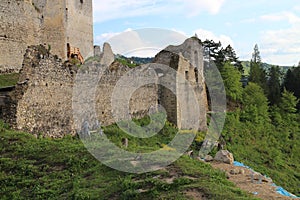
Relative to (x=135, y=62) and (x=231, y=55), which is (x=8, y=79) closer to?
(x=135, y=62)

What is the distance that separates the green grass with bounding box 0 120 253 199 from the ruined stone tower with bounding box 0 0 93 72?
10276 mm

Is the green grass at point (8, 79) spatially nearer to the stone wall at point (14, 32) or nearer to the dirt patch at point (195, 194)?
the stone wall at point (14, 32)

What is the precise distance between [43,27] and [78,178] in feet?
59.7

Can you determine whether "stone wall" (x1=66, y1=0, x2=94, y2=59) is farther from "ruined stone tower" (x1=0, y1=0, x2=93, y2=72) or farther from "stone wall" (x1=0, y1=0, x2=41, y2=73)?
"stone wall" (x1=0, y1=0, x2=41, y2=73)

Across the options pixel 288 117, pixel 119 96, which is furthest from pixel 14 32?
Result: pixel 288 117

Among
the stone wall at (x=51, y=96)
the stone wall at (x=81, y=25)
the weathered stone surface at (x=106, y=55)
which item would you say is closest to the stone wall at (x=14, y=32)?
the stone wall at (x=51, y=96)

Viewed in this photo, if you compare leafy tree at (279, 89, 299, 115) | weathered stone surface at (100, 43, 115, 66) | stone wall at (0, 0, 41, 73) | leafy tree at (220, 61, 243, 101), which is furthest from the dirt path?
leafy tree at (279, 89, 299, 115)

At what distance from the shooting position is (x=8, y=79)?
16.8 m

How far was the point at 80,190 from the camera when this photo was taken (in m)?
7.15

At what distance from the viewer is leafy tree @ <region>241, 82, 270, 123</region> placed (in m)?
35.7

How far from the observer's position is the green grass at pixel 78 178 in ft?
22.7

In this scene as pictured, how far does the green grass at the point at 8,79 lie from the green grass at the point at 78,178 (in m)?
6.14

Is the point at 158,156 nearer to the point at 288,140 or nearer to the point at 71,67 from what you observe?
the point at 71,67

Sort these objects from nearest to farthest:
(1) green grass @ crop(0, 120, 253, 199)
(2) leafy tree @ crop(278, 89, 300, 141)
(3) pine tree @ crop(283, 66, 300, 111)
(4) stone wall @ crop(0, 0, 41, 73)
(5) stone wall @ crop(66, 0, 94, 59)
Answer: (1) green grass @ crop(0, 120, 253, 199)
(4) stone wall @ crop(0, 0, 41, 73)
(5) stone wall @ crop(66, 0, 94, 59)
(2) leafy tree @ crop(278, 89, 300, 141)
(3) pine tree @ crop(283, 66, 300, 111)
